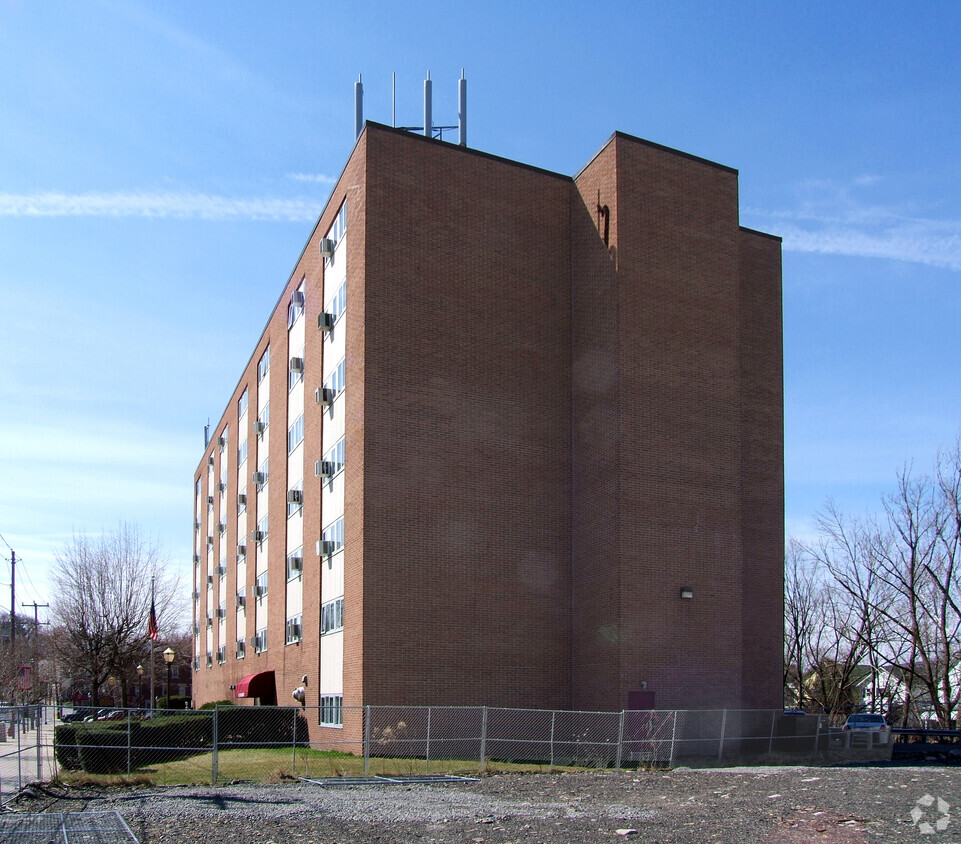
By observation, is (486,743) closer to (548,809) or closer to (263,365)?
(548,809)

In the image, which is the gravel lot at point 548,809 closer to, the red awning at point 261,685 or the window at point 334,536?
the window at point 334,536

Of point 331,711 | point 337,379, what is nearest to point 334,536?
point 337,379

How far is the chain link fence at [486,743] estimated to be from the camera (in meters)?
24.8

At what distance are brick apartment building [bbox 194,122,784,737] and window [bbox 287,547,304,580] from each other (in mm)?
3010

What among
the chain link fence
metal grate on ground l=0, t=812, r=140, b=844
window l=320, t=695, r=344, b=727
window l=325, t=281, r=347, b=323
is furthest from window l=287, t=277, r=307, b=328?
metal grate on ground l=0, t=812, r=140, b=844

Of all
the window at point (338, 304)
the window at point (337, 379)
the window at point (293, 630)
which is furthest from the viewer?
the window at point (293, 630)

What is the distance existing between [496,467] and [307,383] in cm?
1060

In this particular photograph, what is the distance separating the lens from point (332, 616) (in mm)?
33125

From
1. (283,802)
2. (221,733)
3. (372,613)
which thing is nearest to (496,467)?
(372,613)

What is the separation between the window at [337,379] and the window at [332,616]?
6727mm

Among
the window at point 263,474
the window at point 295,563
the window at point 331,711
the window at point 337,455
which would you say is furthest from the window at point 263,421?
the window at point 331,711

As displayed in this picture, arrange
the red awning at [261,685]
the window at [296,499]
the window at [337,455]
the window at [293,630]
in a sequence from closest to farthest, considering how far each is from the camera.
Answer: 1. the window at [337,455]
2. the window at [293,630]
3. the window at [296,499]
4. the red awning at [261,685]

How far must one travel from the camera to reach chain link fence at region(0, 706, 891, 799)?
24.8 meters

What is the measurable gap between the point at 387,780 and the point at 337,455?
14.0 m
